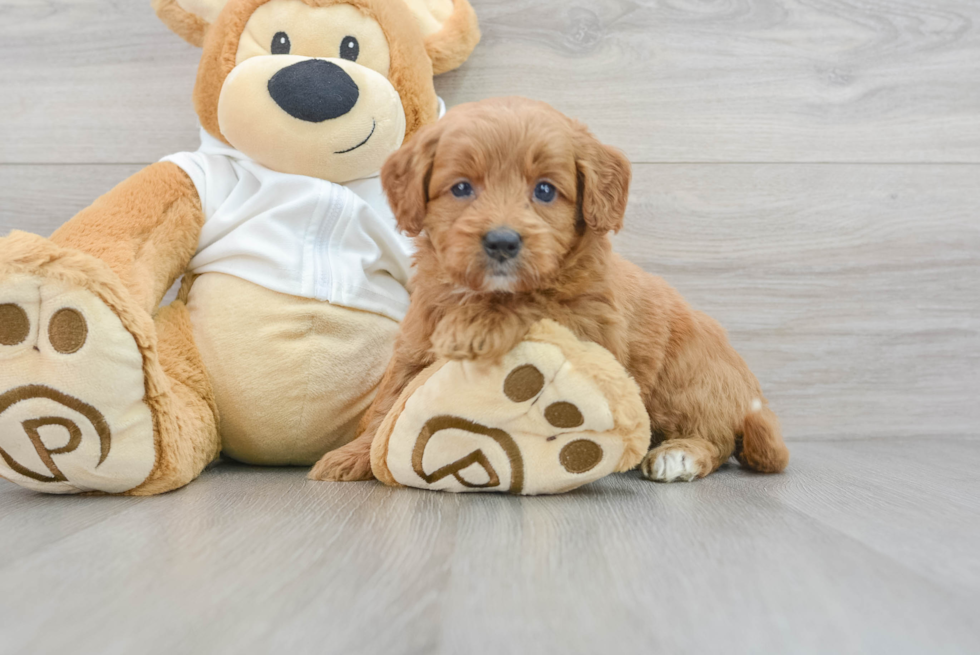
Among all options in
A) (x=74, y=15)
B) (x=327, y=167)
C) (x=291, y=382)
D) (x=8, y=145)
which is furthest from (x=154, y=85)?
(x=291, y=382)

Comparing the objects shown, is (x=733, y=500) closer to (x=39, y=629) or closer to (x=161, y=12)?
(x=39, y=629)

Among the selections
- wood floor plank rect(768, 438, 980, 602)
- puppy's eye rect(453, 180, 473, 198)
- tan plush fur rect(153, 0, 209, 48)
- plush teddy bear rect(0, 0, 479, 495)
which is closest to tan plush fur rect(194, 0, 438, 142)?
plush teddy bear rect(0, 0, 479, 495)

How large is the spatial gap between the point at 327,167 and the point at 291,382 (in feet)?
1.46

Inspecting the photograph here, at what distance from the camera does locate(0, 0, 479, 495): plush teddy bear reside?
4.39ft

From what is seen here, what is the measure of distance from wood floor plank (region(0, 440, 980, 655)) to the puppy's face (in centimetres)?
38

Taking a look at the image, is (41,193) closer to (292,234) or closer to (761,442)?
(292,234)

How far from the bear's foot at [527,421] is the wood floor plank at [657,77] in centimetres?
99

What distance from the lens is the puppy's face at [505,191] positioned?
41.1 inches

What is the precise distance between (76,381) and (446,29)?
109 centimetres

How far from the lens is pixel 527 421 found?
109cm

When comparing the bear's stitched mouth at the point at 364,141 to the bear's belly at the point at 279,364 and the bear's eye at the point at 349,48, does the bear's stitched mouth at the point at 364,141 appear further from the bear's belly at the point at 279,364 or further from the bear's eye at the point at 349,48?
the bear's belly at the point at 279,364

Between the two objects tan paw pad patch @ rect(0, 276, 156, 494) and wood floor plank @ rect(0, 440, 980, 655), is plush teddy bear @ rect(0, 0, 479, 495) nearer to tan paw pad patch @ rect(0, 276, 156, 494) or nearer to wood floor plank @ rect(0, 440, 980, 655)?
tan paw pad patch @ rect(0, 276, 156, 494)

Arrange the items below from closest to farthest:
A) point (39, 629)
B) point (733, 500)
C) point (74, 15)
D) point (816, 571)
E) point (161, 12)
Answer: point (39, 629) → point (816, 571) → point (733, 500) → point (161, 12) → point (74, 15)

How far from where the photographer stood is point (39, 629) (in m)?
0.66
